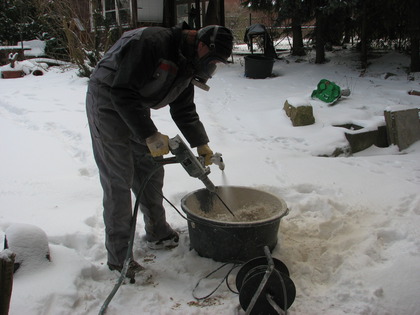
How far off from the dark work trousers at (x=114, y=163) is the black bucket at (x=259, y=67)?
650 centimetres

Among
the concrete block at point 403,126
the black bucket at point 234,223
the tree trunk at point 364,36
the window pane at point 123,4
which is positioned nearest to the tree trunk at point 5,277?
the black bucket at point 234,223

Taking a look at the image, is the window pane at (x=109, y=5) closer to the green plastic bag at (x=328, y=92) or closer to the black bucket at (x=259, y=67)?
the black bucket at (x=259, y=67)

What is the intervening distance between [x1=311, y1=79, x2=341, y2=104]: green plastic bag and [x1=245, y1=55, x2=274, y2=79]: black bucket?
2.69 m

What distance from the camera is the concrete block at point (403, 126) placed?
4.47m

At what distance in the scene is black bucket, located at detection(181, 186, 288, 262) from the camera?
2072mm

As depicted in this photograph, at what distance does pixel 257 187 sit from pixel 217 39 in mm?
1714

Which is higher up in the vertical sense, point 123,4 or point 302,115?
point 123,4

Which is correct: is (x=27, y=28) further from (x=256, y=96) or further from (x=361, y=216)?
(x=361, y=216)

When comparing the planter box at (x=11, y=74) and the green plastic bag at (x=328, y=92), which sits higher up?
the planter box at (x=11, y=74)

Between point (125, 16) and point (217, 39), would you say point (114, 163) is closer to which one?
point (217, 39)

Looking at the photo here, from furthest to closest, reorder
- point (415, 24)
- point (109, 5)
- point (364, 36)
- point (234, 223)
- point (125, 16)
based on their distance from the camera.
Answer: point (109, 5) < point (125, 16) < point (364, 36) < point (415, 24) < point (234, 223)

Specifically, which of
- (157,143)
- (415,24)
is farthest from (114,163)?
(415,24)

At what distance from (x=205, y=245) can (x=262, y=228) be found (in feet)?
1.25

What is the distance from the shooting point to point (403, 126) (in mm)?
4492
